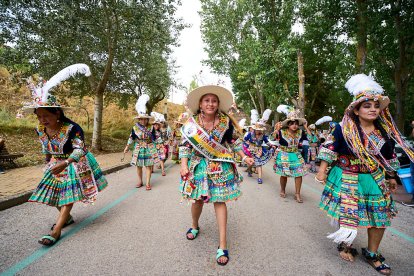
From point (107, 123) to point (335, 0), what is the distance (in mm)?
23721

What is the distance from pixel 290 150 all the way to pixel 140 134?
3830mm

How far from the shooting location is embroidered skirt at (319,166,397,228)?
256cm

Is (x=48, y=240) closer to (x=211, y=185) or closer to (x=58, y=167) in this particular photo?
(x=58, y=167)

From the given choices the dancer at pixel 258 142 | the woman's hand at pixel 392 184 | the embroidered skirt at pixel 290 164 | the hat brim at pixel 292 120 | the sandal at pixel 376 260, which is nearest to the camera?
the sandal at pixel 376 260

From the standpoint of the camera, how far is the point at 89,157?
370 centimetres

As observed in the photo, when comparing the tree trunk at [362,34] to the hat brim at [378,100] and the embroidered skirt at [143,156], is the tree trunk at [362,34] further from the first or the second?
the embroidered skirt at [143,156]

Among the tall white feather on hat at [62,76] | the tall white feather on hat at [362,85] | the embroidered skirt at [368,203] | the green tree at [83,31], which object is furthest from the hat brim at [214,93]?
the green tree at [83,31]

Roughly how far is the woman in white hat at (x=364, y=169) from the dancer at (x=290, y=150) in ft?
7.59

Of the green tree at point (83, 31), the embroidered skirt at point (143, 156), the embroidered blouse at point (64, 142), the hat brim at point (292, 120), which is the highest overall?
the green tree at point (83, 31)

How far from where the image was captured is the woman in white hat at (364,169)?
8.49 feet

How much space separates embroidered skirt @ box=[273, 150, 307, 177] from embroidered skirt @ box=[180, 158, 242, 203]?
8.49 feet

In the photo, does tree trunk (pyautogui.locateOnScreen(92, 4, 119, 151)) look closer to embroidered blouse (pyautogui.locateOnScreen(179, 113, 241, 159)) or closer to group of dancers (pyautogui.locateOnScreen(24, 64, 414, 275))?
group of dancers (pyautogui.locateOnScreen(24, 64, 414, 275))

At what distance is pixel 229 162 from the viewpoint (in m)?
2.98

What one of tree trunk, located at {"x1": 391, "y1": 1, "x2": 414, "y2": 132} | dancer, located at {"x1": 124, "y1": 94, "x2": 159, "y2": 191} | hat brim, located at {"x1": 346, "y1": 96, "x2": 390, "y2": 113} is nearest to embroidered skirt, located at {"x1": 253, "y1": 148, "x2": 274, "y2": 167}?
dancer, located at {"x1": 124, "y1": 94, "x2": 159, "y2": 191}
